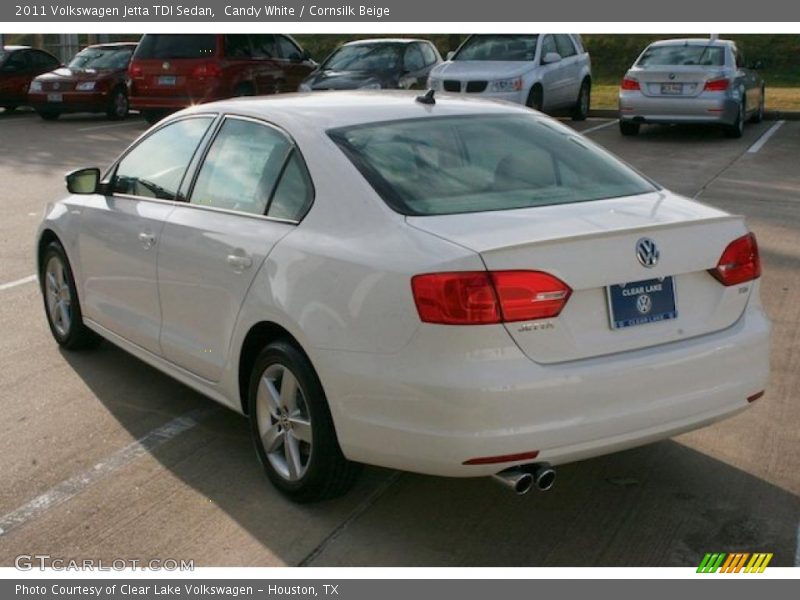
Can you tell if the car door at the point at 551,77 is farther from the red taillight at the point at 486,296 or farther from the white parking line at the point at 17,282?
the red taillight at the point at 486,296

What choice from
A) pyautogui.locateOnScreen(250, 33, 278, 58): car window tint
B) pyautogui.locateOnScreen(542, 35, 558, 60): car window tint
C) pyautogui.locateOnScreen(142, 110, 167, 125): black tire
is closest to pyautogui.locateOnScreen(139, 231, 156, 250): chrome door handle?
pyautogui.locateOnScreen(542, 35, 558, 60): car window tint

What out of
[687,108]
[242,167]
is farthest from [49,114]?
[242,167]

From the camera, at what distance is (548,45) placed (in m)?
19.6

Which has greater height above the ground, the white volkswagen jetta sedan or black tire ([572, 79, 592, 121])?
the white volkswagen jetta sedan

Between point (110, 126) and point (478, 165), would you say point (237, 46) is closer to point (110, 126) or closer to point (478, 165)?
point (110, 126)

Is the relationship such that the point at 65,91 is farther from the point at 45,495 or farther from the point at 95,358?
the point at 45,495

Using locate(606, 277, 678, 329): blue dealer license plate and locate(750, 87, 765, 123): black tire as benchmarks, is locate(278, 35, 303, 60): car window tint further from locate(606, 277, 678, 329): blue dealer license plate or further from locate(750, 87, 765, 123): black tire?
locate(606, 277, 678, 329): blue dealer license plate

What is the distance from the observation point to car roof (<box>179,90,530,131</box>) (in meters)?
5.10

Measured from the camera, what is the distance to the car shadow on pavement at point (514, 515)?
14.3ft

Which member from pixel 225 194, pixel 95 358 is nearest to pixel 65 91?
pixel 95 358

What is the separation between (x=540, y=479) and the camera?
164 inches

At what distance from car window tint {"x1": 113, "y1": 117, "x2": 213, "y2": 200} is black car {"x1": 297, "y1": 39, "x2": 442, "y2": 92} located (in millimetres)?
12263

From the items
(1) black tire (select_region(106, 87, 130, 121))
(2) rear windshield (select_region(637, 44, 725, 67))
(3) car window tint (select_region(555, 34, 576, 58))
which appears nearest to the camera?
(2) rear windshield (select_region(637, 44, 725, 67))

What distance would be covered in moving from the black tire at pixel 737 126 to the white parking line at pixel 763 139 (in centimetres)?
31
